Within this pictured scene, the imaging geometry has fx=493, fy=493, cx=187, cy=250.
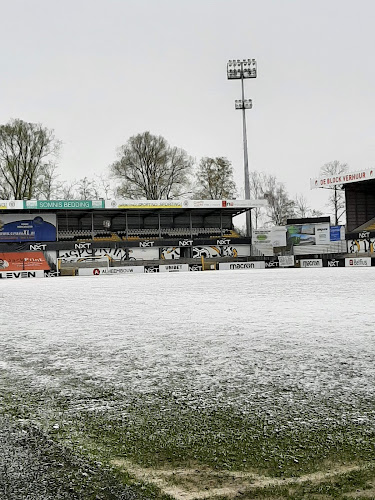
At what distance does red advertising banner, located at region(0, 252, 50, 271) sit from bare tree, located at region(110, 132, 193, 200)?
52.4 feet

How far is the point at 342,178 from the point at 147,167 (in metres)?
22.3

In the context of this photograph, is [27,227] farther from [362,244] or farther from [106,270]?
[362,244]

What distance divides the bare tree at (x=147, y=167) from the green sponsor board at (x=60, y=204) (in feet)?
37.3

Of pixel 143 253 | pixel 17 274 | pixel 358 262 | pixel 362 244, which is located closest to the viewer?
pixel 17 274

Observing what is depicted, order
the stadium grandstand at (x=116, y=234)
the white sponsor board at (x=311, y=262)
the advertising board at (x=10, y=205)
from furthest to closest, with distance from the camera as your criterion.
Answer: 1. the stadium grandstand at (x=116, y=234)
2. the white sponsor board at (x=311, y=262)
3. the advertising board at (x=10, y=205)

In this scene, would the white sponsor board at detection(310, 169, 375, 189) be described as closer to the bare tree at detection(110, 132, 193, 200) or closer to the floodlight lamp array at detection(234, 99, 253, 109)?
the floodlight lamp array at detection(234, 99, 253, 109)

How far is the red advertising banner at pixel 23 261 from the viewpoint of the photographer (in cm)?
4234

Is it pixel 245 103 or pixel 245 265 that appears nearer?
pixel 245 265

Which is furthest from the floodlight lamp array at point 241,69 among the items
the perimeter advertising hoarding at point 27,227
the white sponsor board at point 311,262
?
the perimeter advertising hoarding at point 27,227

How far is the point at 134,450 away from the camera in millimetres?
2740

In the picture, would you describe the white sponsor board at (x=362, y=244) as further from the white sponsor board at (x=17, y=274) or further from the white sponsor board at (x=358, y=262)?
the white sponsor board at (x=17, y=274)

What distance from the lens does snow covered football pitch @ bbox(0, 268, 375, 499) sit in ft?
7.79

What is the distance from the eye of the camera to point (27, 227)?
153ft

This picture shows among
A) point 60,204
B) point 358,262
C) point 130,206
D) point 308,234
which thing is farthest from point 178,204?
point 358,262
